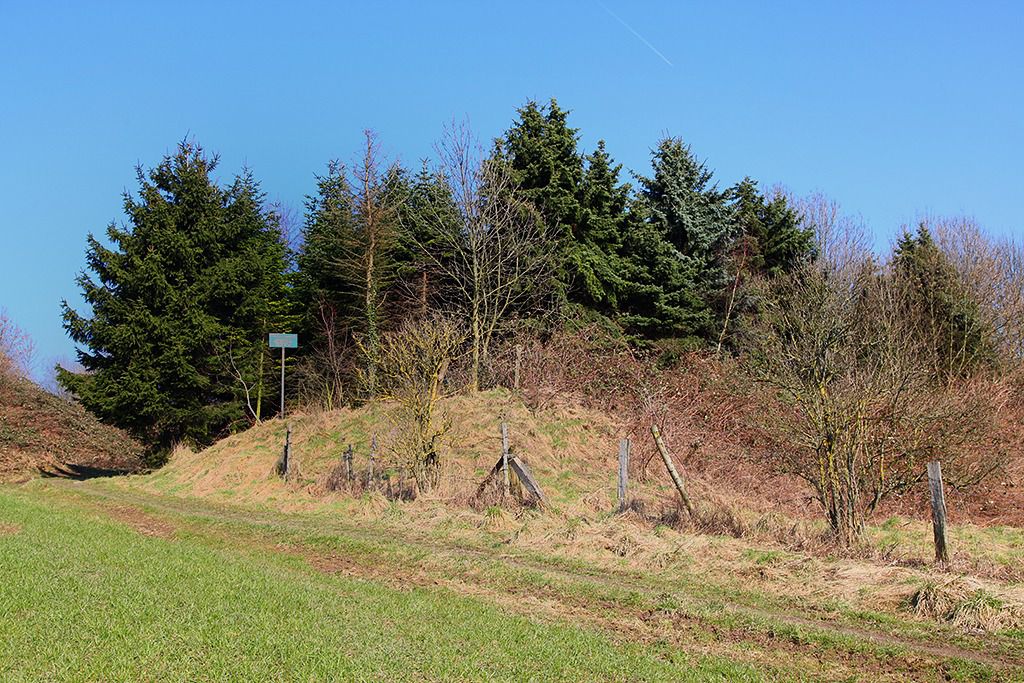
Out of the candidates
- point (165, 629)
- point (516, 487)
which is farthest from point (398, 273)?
point (165, 629)

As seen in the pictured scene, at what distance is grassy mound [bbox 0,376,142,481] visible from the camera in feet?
105

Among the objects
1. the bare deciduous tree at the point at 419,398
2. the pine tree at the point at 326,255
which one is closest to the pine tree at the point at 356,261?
the pine tree at the point at 326,255

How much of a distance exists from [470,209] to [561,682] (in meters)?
25.0

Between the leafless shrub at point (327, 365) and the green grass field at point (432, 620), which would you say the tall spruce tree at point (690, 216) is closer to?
the leafless shrub at point (327, 365)

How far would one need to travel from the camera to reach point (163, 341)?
90.6ft

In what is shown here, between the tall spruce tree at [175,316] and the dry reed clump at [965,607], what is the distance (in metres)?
25.2

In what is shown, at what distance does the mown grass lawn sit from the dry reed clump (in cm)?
287

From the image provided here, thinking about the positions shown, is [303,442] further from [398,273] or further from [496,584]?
[496,584]

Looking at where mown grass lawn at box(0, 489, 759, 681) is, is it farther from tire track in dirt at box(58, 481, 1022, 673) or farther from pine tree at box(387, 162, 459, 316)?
pine tree at box(387, 162, 459, 316)

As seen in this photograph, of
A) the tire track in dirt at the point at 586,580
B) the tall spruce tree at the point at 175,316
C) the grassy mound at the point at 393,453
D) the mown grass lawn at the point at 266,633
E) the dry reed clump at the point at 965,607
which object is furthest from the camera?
the tall spruce tree at the point at 175,316

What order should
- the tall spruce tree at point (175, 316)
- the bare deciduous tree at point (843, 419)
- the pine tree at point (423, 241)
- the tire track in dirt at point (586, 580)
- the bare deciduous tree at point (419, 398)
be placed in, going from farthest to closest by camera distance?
the pine tree at point (423, 241) → the tall spruce tree at point (175, 316) → the bare deciduous tree at point (419, 398) → the bare deciduous tree at point (843, 419) → the tire track in dirt at point (586, 580)

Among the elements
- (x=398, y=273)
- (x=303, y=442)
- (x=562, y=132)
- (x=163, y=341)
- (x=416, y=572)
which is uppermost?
(x=562, y=132)

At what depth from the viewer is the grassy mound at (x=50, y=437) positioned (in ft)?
105

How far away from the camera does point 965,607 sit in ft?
26.8
